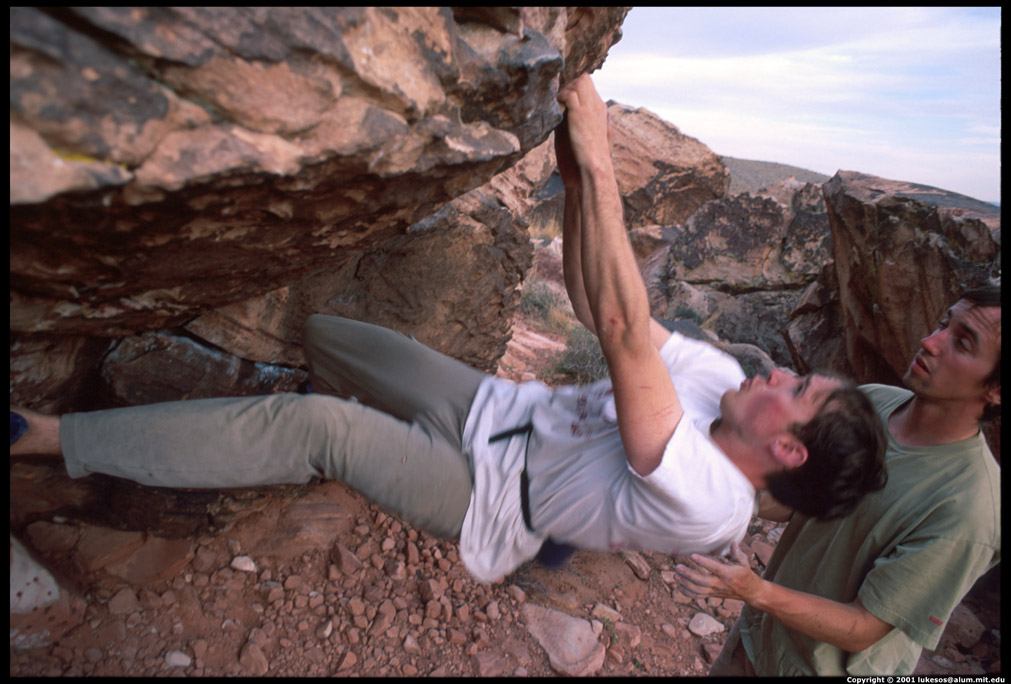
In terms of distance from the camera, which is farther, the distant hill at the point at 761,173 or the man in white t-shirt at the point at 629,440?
the distant hill at the point at 761,173

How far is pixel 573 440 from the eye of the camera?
1.78 meters

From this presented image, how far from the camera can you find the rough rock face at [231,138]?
0.93 meters

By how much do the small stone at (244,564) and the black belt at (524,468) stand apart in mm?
1315

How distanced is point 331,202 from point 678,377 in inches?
47.3

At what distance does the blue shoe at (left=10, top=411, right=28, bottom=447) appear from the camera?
144 centimetres

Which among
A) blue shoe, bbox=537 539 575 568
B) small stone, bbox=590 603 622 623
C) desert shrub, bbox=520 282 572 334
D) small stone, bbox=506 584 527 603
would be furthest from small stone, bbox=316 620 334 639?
desert shrub, bbox=520 282 572 334

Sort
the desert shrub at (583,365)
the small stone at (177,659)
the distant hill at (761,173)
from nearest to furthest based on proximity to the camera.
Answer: the small stone at (177,659) < the desert shrub at (583,365) < the distant hill at (761,173)

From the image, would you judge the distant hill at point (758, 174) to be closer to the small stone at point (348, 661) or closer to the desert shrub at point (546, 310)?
the desert shrub at point (546, 310)

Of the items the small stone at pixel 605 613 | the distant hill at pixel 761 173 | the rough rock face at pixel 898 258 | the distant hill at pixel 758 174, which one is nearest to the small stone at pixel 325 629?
the small stone at pixel 605 613

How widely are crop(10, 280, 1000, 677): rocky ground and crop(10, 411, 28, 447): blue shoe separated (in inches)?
26.3

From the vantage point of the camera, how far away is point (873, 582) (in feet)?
5.46

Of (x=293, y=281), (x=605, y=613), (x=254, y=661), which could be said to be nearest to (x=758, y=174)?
(x=605, y=613)

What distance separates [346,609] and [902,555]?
2.00m

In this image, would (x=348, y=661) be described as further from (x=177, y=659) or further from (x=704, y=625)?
(x=704, y=625)
